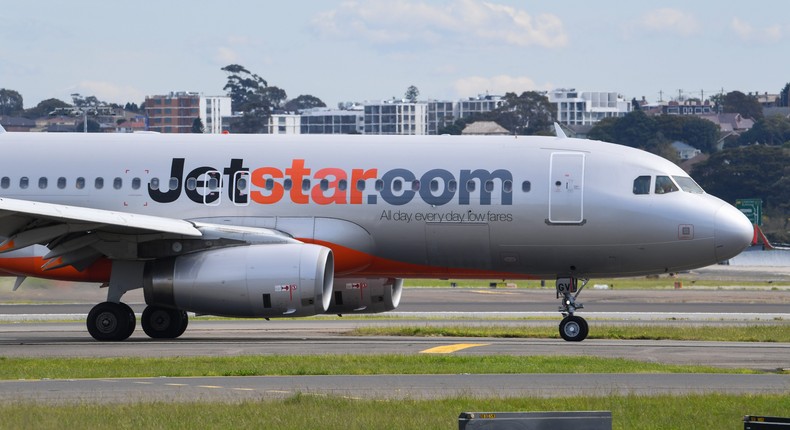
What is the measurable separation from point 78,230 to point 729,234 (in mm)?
13819

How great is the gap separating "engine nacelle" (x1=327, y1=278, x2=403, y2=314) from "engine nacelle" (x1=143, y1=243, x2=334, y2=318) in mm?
3147

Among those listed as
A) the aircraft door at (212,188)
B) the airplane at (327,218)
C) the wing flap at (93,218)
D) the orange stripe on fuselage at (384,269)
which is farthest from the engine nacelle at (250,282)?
the aircraft door at (212,188)

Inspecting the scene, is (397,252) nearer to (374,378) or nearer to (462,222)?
(462,222)

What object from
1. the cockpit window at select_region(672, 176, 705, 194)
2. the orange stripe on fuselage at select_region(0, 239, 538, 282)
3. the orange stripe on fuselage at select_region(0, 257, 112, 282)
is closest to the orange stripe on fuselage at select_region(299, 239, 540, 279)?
the orange stripe on fuselage at select_region(0, 239, 538, 282)

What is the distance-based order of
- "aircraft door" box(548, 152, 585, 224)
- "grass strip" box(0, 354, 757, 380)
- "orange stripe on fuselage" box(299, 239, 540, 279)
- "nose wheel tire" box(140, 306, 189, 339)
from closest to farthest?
1. "grass strip" box(0, 354, 757, 380)
2. "aircraft door" box(548, 152, 585, 224)
3. "orange stripe on fuselage" box(299, 239, 540, 279)
4. "nose wheel tire" box(140, 306, 189, 339)

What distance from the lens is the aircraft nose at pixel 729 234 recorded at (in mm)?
30297

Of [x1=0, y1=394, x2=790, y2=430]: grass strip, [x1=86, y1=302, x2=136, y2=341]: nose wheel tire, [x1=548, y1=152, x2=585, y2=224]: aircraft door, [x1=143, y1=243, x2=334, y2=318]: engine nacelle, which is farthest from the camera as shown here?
[x1=86, y1=302, x2=136, y2=341]: nose wheel tire

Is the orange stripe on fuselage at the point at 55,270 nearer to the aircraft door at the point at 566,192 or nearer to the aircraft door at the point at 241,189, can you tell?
the aircraft door at the point at 241,189

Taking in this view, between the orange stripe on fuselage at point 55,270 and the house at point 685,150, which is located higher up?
the house at point 685,150

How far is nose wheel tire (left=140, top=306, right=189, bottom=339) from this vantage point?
3209 centimetres

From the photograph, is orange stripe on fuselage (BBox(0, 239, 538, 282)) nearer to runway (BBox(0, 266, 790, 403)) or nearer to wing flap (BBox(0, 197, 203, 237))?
runway (BBox(0, 266, 790, 403))

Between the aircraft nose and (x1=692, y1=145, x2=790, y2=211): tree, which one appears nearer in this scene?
the aircraft nose

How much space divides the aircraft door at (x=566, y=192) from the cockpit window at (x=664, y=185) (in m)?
1.66

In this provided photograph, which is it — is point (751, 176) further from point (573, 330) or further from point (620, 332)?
point (573, 330)
